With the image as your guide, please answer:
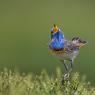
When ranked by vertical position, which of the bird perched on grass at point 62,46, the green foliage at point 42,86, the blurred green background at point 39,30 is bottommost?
the green foliage at point 42,86

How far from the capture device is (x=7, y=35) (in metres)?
15.5

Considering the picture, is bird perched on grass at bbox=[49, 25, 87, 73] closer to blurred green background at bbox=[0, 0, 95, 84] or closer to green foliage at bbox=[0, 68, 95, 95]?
green foliage at bbox=[0, 68, 95, 95]

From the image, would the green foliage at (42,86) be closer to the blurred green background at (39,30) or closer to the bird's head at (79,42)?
the bird's head at (79,42)

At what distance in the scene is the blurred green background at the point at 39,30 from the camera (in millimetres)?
12438

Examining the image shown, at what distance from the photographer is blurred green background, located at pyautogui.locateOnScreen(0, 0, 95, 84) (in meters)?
12.4

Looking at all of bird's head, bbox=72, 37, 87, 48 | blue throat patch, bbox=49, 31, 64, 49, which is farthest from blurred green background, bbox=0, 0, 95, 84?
blue throat patch, bbox=49, 31, 64, 49

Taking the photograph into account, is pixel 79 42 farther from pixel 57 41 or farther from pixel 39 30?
pixel 39 30

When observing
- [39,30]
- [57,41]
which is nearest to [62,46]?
[57,41]

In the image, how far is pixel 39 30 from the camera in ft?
53.6

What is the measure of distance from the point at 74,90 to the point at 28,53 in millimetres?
6756

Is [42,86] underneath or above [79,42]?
underneath

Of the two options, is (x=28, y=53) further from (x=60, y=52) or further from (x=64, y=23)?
(x=60, y=52)

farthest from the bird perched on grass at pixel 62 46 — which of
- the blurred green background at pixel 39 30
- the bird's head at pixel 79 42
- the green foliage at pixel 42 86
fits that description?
the blurred green background at pixel 39 30

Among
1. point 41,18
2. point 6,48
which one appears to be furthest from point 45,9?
point 6,48
